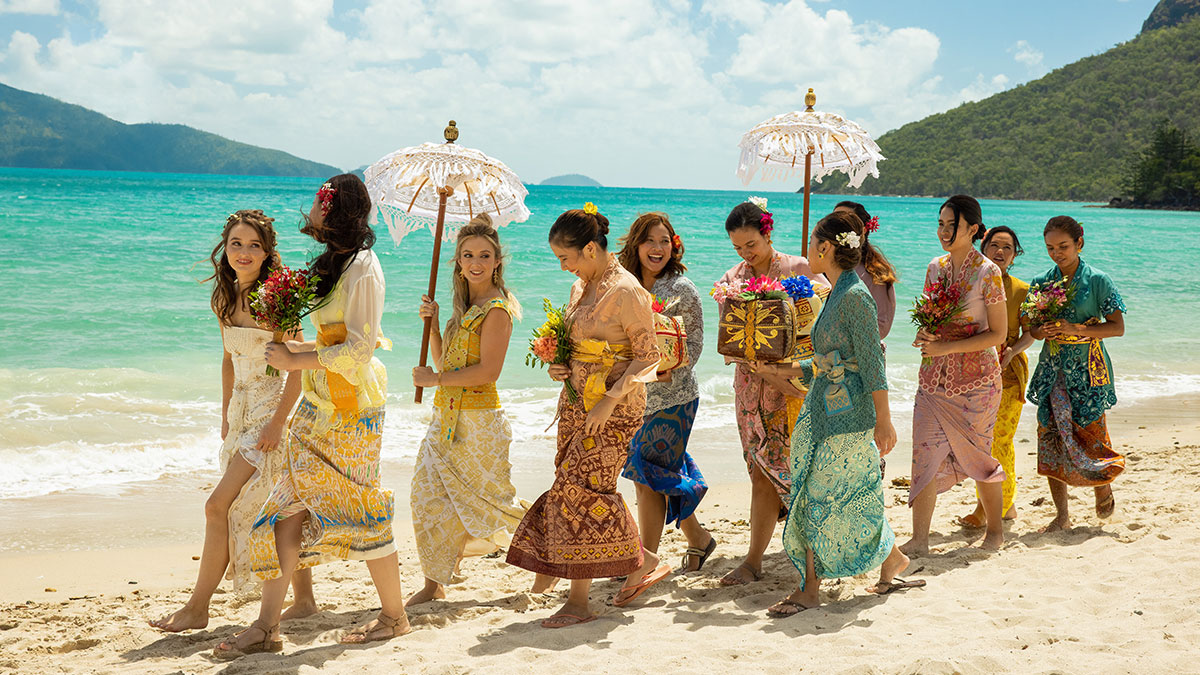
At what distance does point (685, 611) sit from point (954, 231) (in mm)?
2607

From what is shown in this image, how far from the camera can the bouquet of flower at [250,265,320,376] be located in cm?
409

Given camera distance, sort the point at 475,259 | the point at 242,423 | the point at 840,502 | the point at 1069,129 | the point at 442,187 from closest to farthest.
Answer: the point at 242,423 → the point at 840,502 → the point at 475,259 → the point at 442,187 → the point at 1069,129

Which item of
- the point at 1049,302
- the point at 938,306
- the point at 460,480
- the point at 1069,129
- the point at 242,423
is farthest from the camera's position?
the point at 1069,129

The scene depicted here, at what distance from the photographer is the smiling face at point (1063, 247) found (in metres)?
5.99

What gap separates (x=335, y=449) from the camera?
13.5 feet

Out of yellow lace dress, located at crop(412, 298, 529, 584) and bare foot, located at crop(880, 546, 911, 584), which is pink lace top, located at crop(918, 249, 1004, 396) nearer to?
bare foot, located at crop(880, 546, 911, 584)

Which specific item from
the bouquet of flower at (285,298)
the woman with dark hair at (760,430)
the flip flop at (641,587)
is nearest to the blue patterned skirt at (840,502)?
the woman with dark hair at (760,430)

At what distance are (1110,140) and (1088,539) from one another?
310 feet

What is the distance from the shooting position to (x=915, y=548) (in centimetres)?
557

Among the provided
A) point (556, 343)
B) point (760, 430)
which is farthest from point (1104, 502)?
point (556, 343)

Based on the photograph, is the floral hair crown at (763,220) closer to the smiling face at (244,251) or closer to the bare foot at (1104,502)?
the smiling face at (244,251)

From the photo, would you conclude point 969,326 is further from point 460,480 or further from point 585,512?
point 460,480

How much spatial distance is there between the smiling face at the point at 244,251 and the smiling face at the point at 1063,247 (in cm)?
466

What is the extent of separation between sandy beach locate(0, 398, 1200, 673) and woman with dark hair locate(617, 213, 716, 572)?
1.40ft
